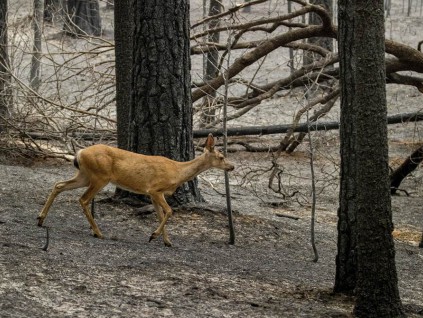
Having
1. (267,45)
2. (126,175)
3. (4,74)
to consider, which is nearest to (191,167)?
(126,175)

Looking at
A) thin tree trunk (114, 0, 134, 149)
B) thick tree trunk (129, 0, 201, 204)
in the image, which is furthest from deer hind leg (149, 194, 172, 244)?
thin tree trunk (114, 0, 134, 149)

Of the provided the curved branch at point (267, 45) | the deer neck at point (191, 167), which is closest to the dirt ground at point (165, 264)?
the deer neck at point (191, 167)

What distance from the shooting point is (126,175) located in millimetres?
8969

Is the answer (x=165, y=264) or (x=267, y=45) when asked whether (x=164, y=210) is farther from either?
(x=267, y=45)

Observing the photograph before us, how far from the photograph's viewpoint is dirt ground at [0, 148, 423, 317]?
6.60 metres

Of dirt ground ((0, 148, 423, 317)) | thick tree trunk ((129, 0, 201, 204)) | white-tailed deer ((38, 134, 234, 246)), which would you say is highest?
thick tree trunk ((129, 0, 201, 204))

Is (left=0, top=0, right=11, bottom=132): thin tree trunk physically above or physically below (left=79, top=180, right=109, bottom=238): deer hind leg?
above

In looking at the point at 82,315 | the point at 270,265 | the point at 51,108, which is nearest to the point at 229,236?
the point at 270,265

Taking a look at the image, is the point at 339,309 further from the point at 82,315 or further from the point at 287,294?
the point at 82,315

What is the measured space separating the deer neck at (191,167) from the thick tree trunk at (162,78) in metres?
0.87

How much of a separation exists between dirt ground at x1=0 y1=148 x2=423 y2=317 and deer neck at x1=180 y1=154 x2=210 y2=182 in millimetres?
663

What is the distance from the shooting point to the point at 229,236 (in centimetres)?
978

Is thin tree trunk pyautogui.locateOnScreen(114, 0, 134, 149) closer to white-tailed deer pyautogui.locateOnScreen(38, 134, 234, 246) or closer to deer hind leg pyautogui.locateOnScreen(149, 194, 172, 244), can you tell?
white-tailed deer pyautogui.locateOnScreen(38, 134, 234, 246)

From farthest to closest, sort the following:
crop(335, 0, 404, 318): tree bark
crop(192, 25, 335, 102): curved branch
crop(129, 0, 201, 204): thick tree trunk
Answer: crop(192, 25, 335, 102): curved branch < crop(129, 0, 201, 204): thick tree trunk < crop(335, 0, 404, 318): tree bark
